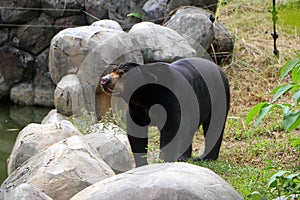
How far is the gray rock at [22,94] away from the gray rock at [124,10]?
6.76 ft

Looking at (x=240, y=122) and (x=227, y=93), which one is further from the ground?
(x=227, y=93)

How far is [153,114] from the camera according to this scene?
475 cm

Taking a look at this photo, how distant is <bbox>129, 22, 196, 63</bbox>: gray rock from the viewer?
24.5 ft

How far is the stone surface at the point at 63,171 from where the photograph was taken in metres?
3.81

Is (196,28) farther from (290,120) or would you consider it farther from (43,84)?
(290,120)

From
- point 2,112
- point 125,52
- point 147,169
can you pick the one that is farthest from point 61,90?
point 147,169

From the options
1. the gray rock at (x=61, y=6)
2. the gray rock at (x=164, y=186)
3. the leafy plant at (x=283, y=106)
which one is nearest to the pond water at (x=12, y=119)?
the gray rock at (x=61, y=6)

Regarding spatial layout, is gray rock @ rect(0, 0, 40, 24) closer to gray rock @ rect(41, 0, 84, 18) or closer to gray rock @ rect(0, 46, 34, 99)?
gray rock @ rect(41, 0, 84, 18)

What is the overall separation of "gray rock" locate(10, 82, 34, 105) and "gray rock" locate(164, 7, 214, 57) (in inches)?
129

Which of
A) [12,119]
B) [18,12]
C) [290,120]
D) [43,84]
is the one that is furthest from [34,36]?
[290,120]

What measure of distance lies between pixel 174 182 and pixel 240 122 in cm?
400

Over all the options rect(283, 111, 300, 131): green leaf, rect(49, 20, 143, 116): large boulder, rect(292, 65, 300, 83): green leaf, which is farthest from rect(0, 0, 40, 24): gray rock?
rect(283, 111, 300, 131): green leaf

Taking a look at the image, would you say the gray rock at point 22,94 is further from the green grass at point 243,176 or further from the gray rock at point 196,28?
the green grass at point 243,176

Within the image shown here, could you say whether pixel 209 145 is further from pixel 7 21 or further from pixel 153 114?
pixel 7 21
